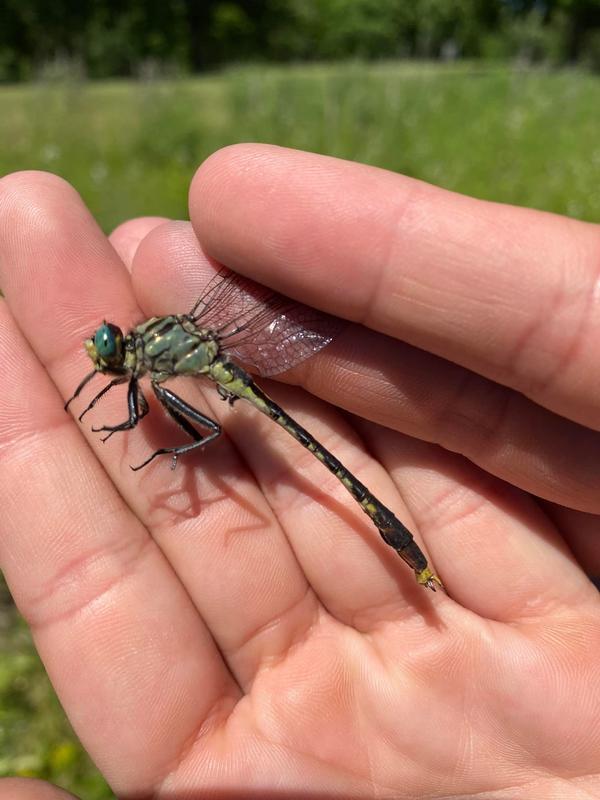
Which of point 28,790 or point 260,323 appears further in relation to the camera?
point 260,323

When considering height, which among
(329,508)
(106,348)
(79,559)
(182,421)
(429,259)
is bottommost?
(329,508)

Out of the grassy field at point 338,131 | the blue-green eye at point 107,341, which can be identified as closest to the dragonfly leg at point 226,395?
the blue-green eye at point 107,341

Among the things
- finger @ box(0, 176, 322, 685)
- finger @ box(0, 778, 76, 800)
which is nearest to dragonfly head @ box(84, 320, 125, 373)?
finger @ box(0, 176, 322, 685)

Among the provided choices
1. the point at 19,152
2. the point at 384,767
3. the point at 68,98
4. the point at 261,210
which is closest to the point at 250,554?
the point at 384,767

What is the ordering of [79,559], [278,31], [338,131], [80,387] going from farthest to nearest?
[278,31] < [338,131] < [80,387] < [79,559]

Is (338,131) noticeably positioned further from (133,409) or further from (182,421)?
(133,409)

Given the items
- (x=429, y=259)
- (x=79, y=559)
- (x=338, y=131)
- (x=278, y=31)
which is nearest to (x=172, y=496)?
(x=79, y=559)
